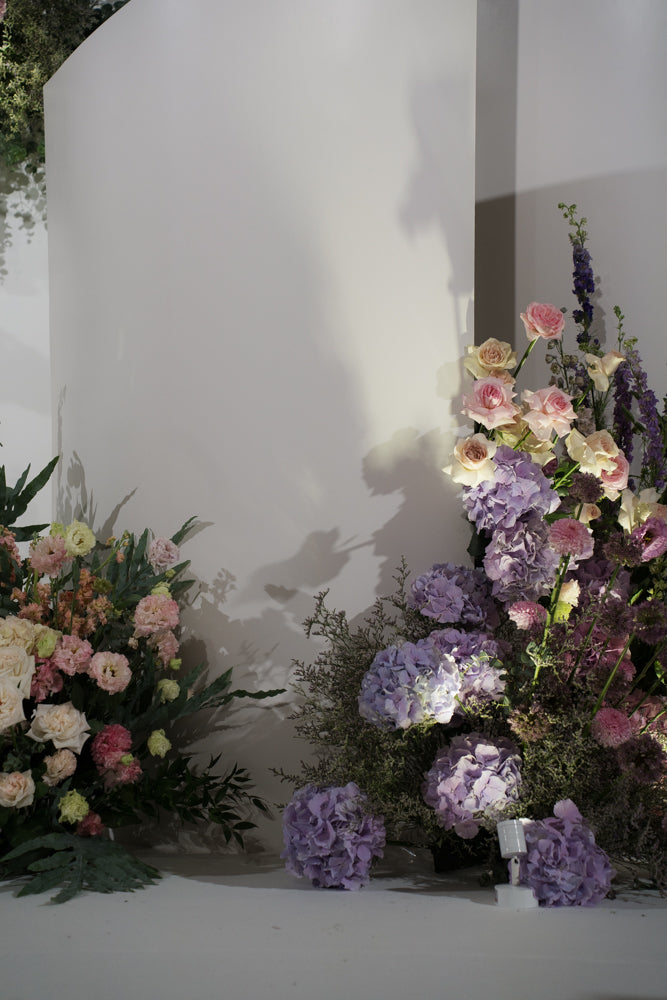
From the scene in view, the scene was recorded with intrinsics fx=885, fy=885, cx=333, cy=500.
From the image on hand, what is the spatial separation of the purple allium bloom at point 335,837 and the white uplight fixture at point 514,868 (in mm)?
230

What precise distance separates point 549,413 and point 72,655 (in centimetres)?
101

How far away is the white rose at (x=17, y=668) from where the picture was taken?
1.61m

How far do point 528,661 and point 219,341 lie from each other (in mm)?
972

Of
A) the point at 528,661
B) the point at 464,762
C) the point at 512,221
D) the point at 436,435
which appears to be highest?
the point at 512,221

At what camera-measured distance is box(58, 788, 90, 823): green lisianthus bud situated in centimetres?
161

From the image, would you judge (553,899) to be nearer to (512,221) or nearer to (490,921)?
(490,921)

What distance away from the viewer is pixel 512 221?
2.39m

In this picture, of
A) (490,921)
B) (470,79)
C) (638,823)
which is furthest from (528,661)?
(470,79)

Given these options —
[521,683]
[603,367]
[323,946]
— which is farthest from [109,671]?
[603,367]

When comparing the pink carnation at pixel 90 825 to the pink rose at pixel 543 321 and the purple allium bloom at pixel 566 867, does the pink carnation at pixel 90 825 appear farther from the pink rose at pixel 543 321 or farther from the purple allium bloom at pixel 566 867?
the pink rose at pixel 543 321

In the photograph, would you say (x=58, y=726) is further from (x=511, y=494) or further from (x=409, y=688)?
(x=511, y=494)

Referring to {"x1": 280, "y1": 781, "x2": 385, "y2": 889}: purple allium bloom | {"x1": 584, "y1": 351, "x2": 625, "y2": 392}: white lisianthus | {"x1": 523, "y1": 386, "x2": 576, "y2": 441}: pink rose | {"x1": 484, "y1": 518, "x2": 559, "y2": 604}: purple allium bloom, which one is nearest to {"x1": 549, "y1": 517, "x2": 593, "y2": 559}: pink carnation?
{"x1": 484, "y1": 518, "x2": 559, "y2": 604}: purple allium bloom

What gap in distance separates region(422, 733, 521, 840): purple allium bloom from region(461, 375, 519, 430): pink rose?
60cm

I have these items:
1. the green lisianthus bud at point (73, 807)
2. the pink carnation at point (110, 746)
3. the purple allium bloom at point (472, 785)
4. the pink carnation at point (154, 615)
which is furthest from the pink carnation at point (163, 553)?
the purple allium bloom at point (472, 785)
